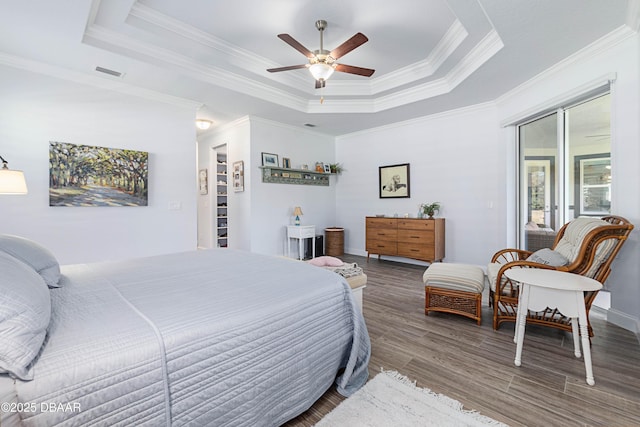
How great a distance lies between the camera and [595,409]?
1.54 m

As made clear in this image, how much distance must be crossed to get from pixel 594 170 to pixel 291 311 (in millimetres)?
3878

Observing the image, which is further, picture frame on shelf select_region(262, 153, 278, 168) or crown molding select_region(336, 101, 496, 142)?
picture frame on shelf select_region(262, 153, 278, 168)

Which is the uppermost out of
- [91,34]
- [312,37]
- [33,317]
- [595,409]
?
[312,37]

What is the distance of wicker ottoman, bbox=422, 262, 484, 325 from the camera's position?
262cm

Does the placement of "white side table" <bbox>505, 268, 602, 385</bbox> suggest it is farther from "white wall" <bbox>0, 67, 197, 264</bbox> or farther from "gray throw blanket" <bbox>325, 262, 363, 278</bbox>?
"white wall" <bbox>0, 67, 197, 264</bbox>

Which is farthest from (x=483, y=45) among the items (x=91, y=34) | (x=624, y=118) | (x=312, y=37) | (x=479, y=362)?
(x=91, y=34)

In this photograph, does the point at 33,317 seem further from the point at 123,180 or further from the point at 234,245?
the point at 234,245

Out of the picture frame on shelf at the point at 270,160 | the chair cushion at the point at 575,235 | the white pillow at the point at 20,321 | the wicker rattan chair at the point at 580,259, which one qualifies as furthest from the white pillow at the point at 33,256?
the picture frame on shelf at the point at 270,160

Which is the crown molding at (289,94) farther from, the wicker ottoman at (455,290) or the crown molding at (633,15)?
the wicker ottoman at (455,290)

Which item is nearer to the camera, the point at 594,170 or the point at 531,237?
the point at 594,170

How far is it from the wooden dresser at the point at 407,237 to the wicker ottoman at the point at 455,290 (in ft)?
5.84

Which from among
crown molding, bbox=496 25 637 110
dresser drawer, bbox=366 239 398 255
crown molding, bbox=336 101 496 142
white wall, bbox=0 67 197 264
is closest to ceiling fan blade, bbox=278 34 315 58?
white wall, bbox=0 67 197 264

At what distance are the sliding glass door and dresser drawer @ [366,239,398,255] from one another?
6.41 feet

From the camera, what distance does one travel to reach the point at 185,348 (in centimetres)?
104
